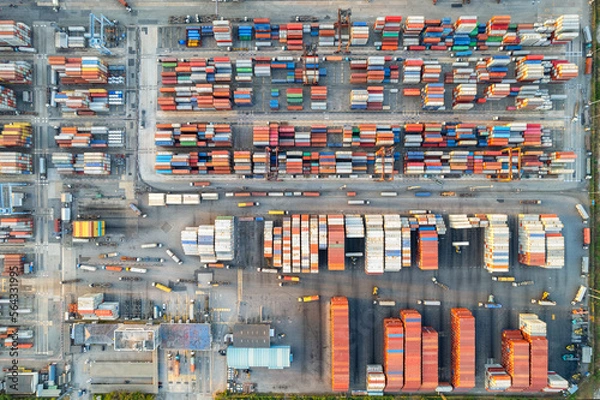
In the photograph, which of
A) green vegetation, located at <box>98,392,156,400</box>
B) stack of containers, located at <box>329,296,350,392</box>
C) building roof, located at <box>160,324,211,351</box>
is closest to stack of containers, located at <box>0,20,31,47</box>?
building roof, located at <box>160,324,211,351</box>

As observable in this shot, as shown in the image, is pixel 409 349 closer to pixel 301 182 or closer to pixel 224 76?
pixel 301 182

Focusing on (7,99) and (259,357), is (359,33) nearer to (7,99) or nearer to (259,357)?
(259,357)

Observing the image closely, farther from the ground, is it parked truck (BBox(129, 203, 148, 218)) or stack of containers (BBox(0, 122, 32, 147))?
stack of containers (BBox(0, 122, 32, 147))

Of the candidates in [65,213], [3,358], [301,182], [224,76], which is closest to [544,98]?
[301,182]

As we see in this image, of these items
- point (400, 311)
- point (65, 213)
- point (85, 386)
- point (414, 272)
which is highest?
point (65, 213)

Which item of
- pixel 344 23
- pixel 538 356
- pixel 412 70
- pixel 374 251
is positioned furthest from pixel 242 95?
pixel 538 356

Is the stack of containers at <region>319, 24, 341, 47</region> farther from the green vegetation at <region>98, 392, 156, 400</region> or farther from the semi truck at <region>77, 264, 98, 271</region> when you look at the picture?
the green vegetation at <region>98, 392, 156, 400</region>

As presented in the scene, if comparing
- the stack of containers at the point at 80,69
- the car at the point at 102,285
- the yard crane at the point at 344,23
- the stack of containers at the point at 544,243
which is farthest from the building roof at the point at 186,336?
the stack of containers at the point at 544,243
